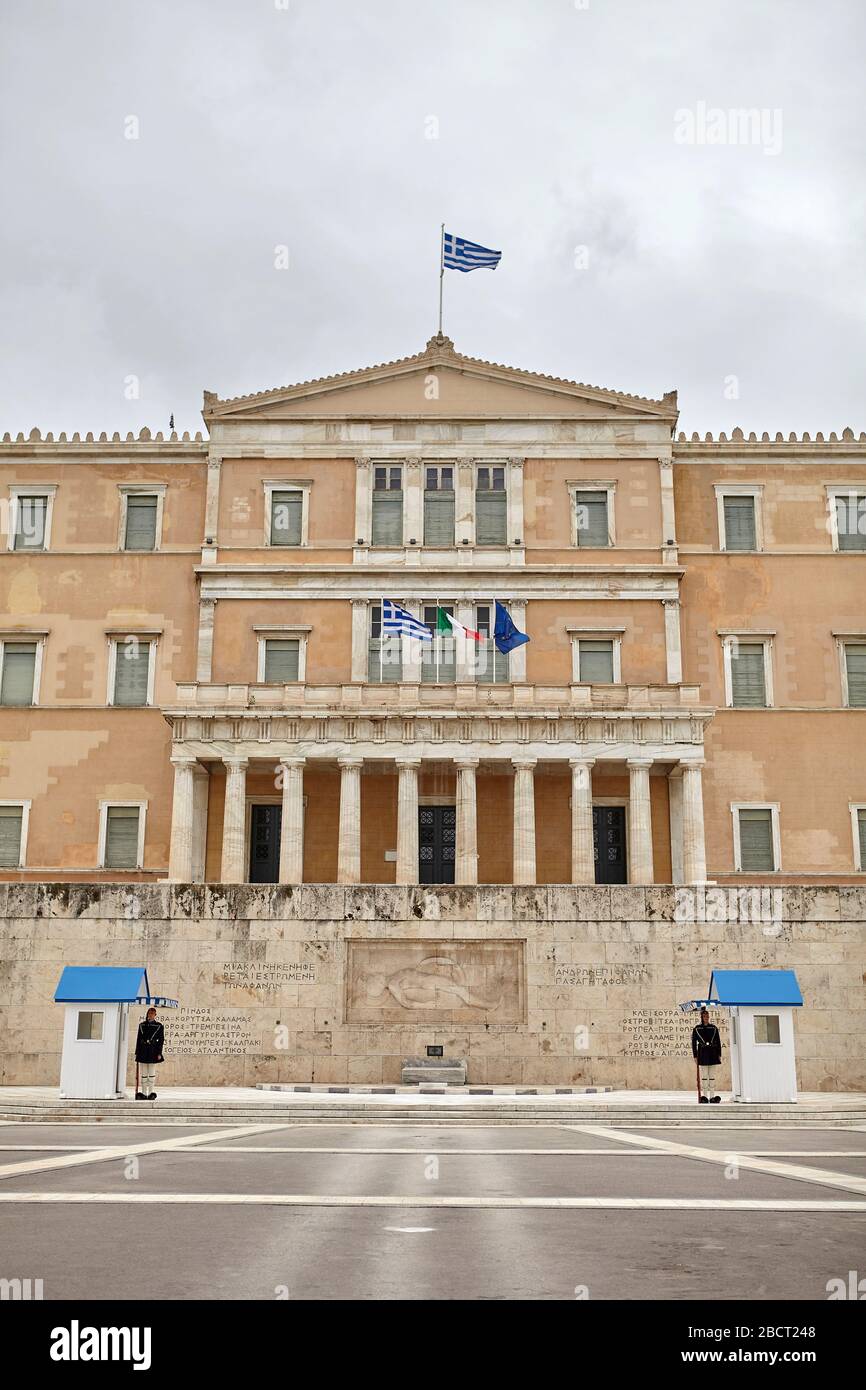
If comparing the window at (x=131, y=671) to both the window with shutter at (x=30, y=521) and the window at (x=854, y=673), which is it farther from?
the window at (x=854, y=673)

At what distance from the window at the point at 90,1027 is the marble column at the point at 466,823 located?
16681 mm

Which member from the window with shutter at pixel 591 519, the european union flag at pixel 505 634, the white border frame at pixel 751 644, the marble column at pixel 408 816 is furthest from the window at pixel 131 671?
the white border frame at pixel 751 644

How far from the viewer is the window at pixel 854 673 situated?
46.5 meters

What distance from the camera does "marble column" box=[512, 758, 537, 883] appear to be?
41.3m

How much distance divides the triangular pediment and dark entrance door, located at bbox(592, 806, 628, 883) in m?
13.8

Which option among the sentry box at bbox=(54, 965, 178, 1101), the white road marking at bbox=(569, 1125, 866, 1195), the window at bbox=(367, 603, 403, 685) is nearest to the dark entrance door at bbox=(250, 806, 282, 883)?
the window at bbox=(367, 603, 403, 685)

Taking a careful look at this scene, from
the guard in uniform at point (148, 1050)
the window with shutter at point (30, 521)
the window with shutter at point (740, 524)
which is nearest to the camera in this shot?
the guard in uniform at point (148, 1050)

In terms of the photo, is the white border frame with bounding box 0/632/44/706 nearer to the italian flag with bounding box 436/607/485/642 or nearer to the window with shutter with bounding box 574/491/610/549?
the italian flag with bounding box 436/607/485/642

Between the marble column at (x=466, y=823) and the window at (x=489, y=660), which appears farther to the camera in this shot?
the window at (x=489, y=660)

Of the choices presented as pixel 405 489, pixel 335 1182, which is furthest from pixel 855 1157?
pixel 405 489

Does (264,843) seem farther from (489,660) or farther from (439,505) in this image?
(439,505)
